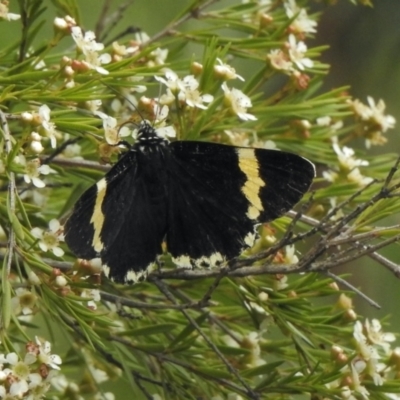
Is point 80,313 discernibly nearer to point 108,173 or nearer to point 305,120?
point 108,173

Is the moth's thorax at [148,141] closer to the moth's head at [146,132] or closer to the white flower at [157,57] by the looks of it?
the moth's head at [146,132]

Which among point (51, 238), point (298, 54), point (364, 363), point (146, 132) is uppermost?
point (298, 54)

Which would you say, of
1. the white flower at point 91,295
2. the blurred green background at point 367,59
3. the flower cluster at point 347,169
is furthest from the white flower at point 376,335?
the blurred green background at point 367,59

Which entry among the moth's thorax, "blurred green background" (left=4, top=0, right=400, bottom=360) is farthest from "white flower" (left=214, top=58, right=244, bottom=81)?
"blurred green background" (left=4, top=0, right=400, bottom=360)

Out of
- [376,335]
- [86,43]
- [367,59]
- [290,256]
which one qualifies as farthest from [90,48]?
[367,59]

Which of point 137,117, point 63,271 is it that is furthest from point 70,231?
point 137,117

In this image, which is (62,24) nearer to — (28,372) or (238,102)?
(238,102)

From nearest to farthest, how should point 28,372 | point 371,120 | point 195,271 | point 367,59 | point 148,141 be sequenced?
point 28,372 < point 195,271 < point 148,141 < point 371,120 < point 367,59
